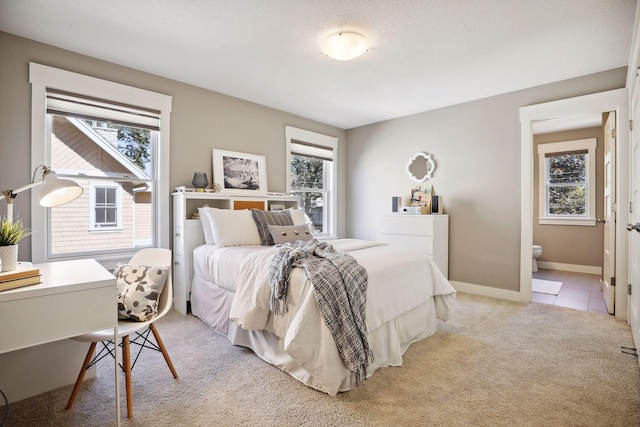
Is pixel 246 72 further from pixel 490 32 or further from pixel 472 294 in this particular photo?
pixel 472 294

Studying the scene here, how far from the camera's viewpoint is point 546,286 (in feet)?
14.5

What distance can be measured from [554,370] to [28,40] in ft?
15.6

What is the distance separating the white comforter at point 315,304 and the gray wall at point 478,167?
1.56 meters

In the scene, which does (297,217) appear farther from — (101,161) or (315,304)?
(101,161)

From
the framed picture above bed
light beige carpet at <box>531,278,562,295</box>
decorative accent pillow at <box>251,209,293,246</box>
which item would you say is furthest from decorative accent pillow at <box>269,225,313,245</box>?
light beige carpet at <box>531,278,562,295</box>

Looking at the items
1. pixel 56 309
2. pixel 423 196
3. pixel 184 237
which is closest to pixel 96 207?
pixel 184 237

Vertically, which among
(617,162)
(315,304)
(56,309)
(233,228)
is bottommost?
(315,304)

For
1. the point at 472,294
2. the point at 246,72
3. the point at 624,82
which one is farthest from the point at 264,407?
the point at 624,82

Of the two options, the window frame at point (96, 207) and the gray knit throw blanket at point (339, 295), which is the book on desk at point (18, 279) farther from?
the window frame at point (96, 207)

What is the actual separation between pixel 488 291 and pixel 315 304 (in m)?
3.07

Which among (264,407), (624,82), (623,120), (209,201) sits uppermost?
(624,82)

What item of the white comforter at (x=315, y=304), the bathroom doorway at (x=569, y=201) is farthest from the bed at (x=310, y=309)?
the bathroom doorway at (x=569, y=201)

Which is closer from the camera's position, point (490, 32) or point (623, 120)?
point (490, 32)

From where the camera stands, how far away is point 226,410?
169 centimetres
